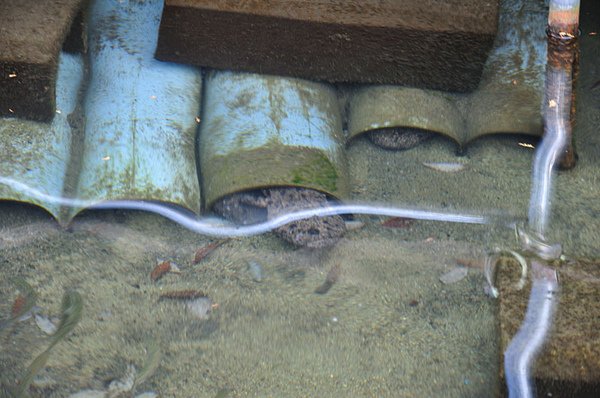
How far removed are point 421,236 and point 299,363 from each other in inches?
30.0

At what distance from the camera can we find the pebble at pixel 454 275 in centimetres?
266

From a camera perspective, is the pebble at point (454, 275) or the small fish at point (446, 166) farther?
the small fish at point (446, 166)

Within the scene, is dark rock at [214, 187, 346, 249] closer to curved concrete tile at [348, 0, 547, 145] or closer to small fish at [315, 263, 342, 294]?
small fish at [315, 263, 342, 294]

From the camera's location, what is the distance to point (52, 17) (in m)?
3.06

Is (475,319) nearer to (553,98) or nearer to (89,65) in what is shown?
(553,98)

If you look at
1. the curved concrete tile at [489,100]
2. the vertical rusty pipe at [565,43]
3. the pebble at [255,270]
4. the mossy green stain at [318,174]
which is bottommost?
the pebble at [255,270]

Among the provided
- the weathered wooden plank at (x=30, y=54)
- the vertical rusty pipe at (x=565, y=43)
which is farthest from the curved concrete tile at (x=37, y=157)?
the vertical rusty pipe at (x=565, y=43)

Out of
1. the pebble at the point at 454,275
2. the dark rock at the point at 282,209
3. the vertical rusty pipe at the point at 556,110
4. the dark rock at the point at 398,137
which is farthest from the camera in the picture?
the dark rock at the point at 398,137

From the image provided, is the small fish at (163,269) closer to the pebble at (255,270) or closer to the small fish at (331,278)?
the pebble at (255,270)

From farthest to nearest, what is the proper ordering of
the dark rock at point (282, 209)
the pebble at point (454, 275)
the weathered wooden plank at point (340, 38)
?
the weathered wooden plank at point (340, 38) → the dark rock at point (282, 209) → the pebble at point (454, 275)

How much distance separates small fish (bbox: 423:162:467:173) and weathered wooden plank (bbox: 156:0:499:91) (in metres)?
0.38

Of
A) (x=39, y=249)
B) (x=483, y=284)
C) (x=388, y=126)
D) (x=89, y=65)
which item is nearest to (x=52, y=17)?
(x=89, y=65)

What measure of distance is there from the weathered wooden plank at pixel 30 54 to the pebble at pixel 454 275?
169 centimetres

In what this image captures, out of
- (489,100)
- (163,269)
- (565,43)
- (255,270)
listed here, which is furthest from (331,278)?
(565,43)
